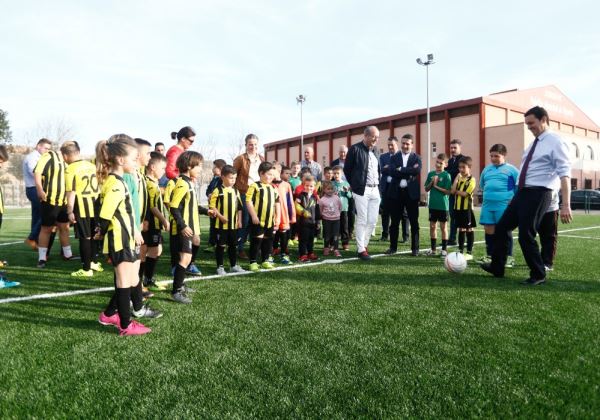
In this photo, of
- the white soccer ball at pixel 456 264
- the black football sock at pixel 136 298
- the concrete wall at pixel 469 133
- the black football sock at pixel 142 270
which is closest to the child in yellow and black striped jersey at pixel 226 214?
the black football sock at pixel 142 270

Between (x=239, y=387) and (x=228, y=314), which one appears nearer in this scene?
(x=239, y=387)

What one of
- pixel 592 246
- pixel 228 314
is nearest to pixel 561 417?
pixel 228 314

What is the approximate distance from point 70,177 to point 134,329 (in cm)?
332

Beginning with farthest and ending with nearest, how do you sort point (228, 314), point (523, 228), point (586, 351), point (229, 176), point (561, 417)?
point (229, 176) < point (523, 228) < point (228, 314) < point (586, 351) < point (561, 417)

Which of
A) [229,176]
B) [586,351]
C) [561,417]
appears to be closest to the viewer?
[561,417]

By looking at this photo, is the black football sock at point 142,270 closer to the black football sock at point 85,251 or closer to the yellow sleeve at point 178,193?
the yellow sleeve at point 178,193

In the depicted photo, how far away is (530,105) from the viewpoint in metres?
38.0

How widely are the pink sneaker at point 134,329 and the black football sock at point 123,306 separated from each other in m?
0.03

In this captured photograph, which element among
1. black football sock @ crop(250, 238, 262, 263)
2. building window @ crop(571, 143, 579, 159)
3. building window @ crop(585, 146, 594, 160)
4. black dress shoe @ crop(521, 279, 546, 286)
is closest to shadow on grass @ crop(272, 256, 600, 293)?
black dress shoe @ crop(521, 279, 546, 286)

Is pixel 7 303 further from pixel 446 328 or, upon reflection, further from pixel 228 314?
pixel 446 328

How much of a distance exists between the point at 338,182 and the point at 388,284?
11.0 ft

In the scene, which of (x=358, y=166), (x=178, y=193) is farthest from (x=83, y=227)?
(x=358, y=166)

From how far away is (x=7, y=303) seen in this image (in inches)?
150

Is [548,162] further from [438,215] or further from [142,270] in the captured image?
[142,270]
